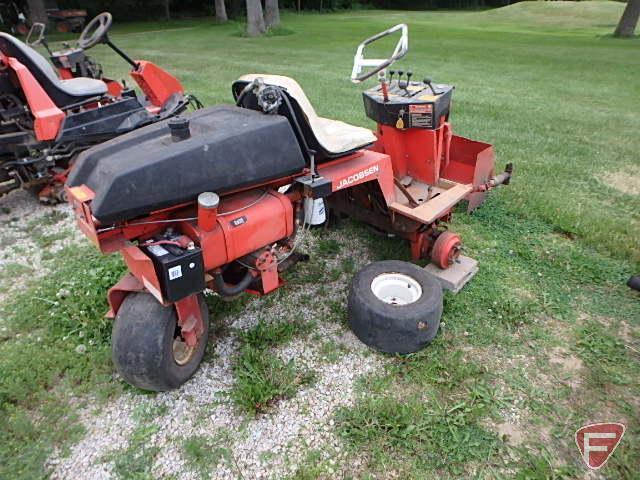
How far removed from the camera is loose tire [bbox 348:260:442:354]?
7.96ft

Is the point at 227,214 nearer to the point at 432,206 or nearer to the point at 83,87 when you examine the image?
the point at 432,206

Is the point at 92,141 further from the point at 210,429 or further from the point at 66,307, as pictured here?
the point at 210,429

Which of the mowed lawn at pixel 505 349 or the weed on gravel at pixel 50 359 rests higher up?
the weed on gravel at pixel 50 359

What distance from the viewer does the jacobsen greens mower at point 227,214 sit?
6.27ft

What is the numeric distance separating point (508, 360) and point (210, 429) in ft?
5.27

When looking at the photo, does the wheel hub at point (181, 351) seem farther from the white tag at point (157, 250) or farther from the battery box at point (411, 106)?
the battery box at point (411, 106)

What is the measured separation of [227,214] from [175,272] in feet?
1.24

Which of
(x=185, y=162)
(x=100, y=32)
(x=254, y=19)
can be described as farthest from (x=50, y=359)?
(x=254, y=19)

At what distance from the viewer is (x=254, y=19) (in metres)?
17.2

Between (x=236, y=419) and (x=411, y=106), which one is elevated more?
(x=411, y=106)

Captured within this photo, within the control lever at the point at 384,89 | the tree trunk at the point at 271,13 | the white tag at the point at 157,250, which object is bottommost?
the tree trunk at the point at 271,13

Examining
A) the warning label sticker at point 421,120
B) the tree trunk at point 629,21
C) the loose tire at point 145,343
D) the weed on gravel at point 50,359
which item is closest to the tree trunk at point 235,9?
the tree trunk at point 629,21

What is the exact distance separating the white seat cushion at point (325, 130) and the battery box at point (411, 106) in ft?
1.53

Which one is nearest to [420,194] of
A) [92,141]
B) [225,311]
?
[225,311]
